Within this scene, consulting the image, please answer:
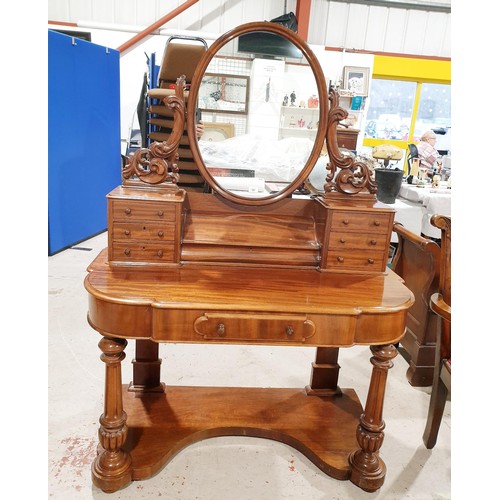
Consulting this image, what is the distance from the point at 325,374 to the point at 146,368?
874mm

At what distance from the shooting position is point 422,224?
3.92m

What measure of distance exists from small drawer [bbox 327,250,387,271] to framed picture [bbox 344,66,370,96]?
19.3 ft

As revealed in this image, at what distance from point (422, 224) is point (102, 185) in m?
3.42

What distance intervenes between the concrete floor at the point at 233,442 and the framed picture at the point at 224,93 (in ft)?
4.71

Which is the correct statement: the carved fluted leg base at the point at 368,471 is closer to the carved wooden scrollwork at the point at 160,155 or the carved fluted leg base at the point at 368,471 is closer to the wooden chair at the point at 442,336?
the wooden chair at the point at 442,336

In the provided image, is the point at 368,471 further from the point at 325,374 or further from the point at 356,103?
the point at 356,103

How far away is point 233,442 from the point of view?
1990mm

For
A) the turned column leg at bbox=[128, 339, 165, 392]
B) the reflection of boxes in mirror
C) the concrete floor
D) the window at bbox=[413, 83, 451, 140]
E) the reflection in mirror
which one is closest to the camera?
the reflection in mirror

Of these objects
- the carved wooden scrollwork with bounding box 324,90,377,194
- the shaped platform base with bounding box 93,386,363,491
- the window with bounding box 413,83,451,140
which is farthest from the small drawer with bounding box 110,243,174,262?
the window with bounding box 413,83,451,140

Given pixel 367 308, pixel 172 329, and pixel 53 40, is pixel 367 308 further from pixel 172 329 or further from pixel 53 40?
pixel 53 40

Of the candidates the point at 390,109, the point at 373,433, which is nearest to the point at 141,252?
the point at 373,433

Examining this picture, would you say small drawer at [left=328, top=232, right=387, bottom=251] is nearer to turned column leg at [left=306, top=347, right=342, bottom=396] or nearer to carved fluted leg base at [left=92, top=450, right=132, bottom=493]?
turned column leg at [left=306, top=347, right=342, bottom=396]

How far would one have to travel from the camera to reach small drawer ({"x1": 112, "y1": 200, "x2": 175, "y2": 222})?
1534mm

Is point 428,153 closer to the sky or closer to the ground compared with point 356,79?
closer to the ground
